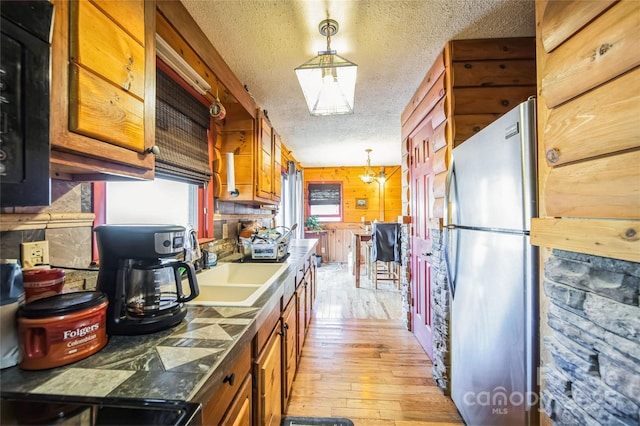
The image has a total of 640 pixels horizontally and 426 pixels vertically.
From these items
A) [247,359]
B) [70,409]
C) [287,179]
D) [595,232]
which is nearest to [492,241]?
[595,232]

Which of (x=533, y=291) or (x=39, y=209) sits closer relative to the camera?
(x=39, y=209)

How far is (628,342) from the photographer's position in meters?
0.68

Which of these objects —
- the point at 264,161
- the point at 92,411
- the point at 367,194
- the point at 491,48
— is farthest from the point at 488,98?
the point at 367,194

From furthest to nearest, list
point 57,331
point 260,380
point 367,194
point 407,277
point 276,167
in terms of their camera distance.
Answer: point 367,194
point 276,167
point 407,277
point 260,380
point 57,331

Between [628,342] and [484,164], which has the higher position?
[484,164]

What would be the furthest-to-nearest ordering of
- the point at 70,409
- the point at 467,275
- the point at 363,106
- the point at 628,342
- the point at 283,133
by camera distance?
the point at 283,133, the point at 363,106, the point at 467,275, the point at 628,342, the point at 70,409

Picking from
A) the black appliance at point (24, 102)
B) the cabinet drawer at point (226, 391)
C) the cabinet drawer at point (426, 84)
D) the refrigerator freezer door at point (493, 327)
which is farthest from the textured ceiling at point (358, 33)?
the cabinet drawer at point (226, 391)

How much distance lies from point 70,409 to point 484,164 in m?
1.62

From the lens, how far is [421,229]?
2.64 m

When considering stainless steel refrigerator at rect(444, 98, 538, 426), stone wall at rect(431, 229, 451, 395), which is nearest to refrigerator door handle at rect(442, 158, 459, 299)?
stainless steel refrigerator at rect(444, 98, 538, 426)

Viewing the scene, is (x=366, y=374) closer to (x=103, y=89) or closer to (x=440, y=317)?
(x=440, y=317)

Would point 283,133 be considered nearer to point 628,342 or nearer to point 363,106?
point 363,106

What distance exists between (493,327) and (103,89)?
1764mm

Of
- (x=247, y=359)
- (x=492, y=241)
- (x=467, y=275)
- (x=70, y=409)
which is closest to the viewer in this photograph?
(x=70, y=409)
